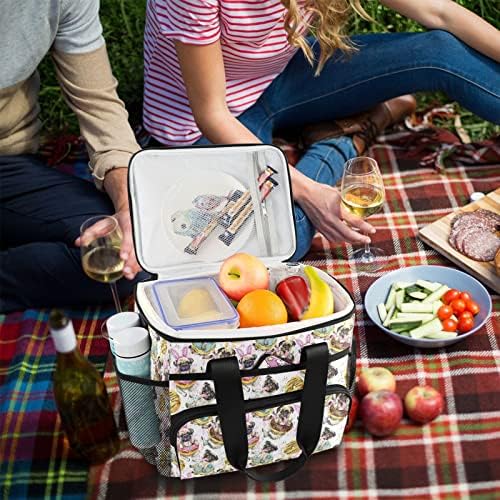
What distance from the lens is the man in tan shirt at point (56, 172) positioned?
209 centimetres

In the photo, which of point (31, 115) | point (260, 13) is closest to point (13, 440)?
point (31, 115)

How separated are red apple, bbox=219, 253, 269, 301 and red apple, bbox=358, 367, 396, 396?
0.36m

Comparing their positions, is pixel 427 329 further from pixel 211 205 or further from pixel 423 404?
pixel 211 205

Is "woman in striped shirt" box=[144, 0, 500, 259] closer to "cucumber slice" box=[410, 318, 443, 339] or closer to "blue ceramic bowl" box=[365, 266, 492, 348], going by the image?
"blue ceramic bowl" box=[365, 266, 492, 348]

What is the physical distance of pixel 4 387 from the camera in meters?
2.00

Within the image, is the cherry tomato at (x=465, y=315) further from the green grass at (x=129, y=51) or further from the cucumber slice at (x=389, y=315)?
the green grass at (x=129, y=51)

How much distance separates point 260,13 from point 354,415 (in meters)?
1.06

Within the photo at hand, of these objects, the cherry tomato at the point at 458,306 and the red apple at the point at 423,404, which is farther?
the cherry tomato at the point at 458,306

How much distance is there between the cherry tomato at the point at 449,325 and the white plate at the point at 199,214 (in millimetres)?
516

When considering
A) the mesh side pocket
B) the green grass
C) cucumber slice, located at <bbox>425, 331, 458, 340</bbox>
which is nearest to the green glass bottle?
the mesh side pocket

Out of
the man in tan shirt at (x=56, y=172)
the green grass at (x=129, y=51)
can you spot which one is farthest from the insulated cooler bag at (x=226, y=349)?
the green grass at (x=129, y=51)

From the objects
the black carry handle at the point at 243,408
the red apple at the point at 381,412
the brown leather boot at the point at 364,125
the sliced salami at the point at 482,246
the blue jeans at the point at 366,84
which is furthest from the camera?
the brown leather boot at the point at 364,125

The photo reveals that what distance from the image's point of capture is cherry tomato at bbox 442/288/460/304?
1.97m

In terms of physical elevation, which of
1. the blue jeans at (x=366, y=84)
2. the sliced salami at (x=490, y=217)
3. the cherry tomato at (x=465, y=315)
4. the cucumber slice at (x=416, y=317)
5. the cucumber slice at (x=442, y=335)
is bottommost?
the cucumber slice at (x=442, y=335)
